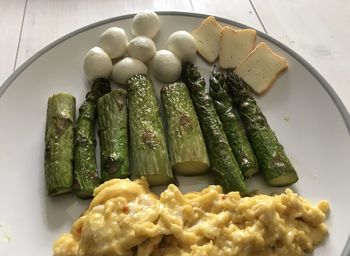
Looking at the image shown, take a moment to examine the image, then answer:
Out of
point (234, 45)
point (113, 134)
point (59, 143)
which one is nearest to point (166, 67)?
point (234, 45)

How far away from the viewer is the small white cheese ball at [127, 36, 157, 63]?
282cm

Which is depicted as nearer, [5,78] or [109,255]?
[109,255]

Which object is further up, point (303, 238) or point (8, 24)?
point (8, 24)

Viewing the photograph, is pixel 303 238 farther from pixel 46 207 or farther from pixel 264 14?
pixel 264 14

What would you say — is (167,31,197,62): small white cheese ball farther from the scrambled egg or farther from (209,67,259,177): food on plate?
the scrambled egg

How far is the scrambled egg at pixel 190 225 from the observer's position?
1.91 metres

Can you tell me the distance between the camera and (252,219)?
198 centimetres

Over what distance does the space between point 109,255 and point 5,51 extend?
1.88 metres

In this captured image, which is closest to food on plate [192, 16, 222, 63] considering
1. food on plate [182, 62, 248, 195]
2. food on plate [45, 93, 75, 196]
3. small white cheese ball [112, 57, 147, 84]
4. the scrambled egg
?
food on plate [182, 62, 248, 195]

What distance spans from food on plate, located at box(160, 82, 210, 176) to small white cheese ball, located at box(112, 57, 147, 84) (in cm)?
22

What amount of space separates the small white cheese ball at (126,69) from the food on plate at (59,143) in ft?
1.03

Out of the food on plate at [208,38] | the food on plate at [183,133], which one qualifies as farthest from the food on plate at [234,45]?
the food on plate at [183,133]

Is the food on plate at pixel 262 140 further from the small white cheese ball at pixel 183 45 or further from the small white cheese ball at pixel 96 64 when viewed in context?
the small white cheese ball at pixel 96 64

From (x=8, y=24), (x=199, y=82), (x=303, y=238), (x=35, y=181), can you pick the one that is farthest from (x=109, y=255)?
(x=8, y=24)
